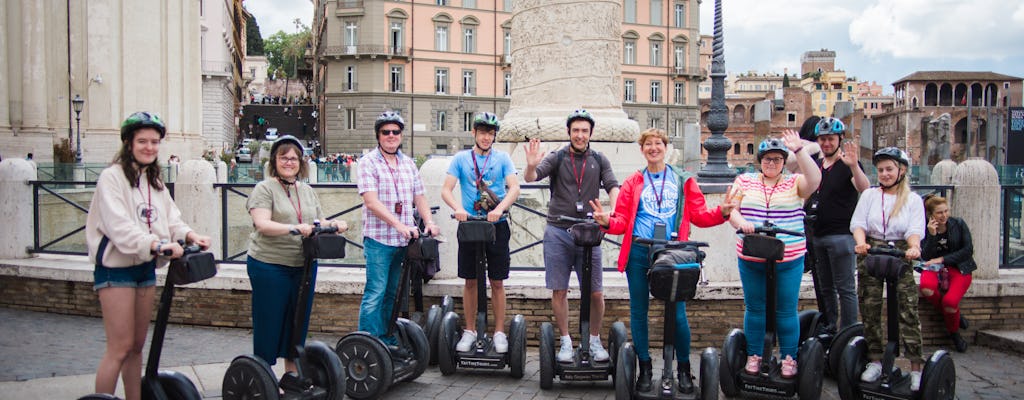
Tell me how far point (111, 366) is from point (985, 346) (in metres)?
7.15

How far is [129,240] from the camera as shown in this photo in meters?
4.50

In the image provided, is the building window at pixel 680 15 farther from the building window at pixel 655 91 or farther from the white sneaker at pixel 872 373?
the white sneaker at pixel 872 373

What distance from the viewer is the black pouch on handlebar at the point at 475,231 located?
20.4 feet

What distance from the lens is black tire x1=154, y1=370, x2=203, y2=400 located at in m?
4.91

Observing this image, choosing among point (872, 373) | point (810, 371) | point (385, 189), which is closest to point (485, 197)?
point (385, 189)

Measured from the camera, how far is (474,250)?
21.8 feet

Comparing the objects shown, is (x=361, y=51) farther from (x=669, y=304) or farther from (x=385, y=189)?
(x=669, y=304)

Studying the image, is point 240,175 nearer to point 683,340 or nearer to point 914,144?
point 683,340

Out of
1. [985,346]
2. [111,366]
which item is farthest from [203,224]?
[985,346]

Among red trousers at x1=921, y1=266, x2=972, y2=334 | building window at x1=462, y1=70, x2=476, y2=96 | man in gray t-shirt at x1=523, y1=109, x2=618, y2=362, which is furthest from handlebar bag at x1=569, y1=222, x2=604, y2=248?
building window at x1=462, y1=70, x2=476, y2=96

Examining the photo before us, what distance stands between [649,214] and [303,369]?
2439 millimetres

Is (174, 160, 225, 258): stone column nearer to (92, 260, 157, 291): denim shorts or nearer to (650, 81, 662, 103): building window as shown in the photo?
(92, 260, 157, 291): denim shorts

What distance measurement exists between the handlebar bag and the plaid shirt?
1279 millimetres

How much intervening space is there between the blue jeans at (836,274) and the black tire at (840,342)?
0.15 metres
